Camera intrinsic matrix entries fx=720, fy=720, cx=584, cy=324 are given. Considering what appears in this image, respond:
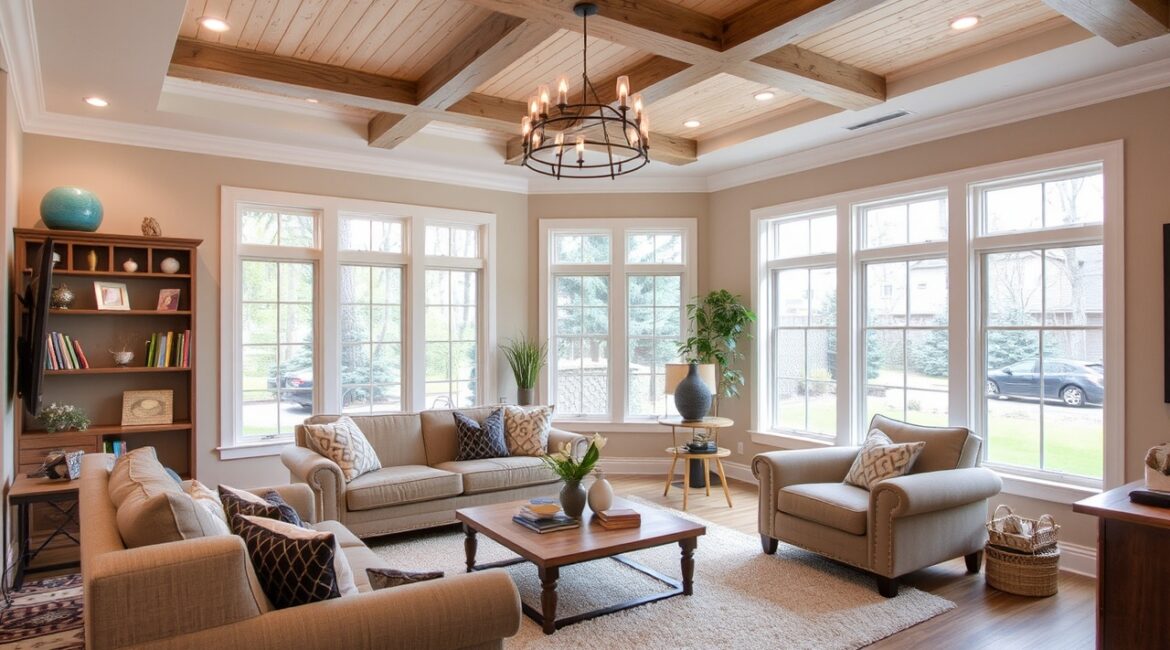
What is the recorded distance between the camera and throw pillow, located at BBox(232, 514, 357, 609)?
206cm

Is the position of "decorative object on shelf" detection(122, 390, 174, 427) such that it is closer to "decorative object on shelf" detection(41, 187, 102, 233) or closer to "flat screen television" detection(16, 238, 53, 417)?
"flat screen television" detection(16, 238, 53, 417)

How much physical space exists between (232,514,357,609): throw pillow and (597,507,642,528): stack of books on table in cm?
178

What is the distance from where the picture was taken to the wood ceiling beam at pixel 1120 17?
3027 millimetres

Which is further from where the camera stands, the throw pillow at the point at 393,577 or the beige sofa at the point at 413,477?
the beige sofa at the point at 413,477

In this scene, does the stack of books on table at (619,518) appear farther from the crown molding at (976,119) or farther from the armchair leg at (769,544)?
the crown molding at (976,119)

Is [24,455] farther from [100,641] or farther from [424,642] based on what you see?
[424,642]

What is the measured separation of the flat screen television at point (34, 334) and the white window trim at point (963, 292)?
16.3 ft

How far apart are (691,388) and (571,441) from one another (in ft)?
3.72

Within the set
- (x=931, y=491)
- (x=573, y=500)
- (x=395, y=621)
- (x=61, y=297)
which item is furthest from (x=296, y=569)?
(x=61, y=297)

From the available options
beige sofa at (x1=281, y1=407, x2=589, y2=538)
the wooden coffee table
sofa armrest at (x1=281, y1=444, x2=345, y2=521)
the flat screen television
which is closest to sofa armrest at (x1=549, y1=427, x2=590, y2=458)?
beige sofa at (x1=281, y1=407, x2=589, y2=538)

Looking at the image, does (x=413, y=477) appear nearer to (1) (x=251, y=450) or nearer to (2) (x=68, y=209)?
(1) (x=251, y=450)

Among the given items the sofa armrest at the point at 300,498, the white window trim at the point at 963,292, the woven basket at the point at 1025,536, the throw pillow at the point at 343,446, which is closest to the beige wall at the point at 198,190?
the throw pillow at the point at 343,446

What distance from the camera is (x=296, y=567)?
2061mm

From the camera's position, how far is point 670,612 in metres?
3.50
